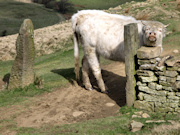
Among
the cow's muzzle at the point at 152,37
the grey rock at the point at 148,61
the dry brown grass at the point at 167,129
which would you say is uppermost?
the cow's muzzle at the point at 152,37

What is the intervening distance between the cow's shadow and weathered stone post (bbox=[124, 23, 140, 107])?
78cm

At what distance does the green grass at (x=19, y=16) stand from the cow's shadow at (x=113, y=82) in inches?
686

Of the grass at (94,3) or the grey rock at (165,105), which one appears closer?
the grey rock at (165,105)

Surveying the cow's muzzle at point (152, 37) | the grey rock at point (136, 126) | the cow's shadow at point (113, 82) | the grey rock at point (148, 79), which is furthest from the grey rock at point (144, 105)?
the cow's muzzle at point (152, 37)

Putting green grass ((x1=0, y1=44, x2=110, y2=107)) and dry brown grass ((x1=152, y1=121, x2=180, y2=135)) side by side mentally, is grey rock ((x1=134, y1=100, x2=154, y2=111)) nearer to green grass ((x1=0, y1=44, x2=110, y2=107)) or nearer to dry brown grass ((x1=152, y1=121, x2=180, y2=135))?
dry brown grass ((x1=152, y1=121, x2=180, y2=135))

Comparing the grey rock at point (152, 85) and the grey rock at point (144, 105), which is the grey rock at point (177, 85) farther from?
the grey rock at point (144, 105)

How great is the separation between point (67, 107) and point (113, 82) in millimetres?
2477

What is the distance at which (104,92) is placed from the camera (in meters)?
9.19

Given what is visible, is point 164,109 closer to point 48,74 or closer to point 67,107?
point 67,107

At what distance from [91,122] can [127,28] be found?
273 centimetres

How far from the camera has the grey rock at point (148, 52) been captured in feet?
22.8

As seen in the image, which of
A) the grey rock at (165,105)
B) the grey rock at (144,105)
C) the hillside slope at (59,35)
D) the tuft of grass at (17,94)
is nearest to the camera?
the grey rock at (165,105)

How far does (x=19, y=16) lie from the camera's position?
3306 centimetres

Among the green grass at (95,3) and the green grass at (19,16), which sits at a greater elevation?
the green grass at (95,3)
